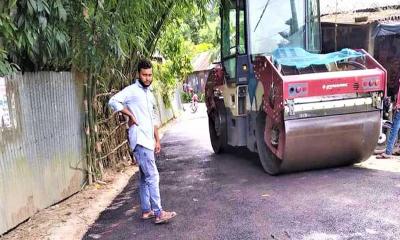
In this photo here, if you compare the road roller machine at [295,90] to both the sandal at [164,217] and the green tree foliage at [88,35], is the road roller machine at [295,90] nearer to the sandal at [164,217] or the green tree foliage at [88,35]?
the green tree foliage at [88,35]

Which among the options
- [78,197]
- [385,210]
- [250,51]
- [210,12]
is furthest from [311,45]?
[78,197]

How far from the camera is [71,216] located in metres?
5.82

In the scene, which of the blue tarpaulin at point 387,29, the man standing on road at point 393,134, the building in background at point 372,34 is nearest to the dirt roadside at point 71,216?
the man standing on road at point 393,134

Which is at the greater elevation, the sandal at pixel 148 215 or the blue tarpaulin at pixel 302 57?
the blue tarpaulin at pixel 302 57

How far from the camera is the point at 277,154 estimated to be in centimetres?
662

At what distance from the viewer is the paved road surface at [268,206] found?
4.61m

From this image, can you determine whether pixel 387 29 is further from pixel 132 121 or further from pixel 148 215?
pixel 148 215

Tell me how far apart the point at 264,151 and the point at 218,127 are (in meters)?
2.56

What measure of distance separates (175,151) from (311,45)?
4610 millimetres

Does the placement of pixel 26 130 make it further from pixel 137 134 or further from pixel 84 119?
pixel 84 119

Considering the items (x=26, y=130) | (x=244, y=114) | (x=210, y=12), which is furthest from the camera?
(x=210, y=12)

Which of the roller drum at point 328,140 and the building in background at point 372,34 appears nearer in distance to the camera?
the roller drum at point 328,140

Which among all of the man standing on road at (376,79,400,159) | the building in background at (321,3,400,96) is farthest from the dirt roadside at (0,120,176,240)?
the building in background at (321,3,400,96)

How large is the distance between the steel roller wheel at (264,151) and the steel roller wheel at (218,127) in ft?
6.70
